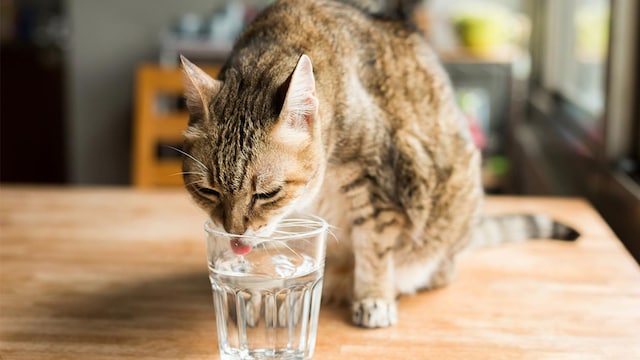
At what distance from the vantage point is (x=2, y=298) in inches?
43.7

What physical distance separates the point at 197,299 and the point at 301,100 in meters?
0.37

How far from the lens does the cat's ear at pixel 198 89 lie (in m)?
0.96

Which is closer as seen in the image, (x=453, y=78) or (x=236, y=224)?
(x=236, y=224)

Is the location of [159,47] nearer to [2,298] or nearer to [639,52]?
[639,52]

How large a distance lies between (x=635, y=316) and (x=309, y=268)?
0.45 m

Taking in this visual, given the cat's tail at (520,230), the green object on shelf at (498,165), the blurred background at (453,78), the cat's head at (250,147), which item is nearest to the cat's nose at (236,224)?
the cat's head at (250,147)

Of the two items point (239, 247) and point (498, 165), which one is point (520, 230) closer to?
point (239, 247)

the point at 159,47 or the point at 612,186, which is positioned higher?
the point at 159,47

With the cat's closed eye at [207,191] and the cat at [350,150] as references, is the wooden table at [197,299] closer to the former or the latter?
the cat at [350,150]

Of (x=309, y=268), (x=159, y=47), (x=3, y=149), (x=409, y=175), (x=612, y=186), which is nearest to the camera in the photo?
(x=309, y=268)

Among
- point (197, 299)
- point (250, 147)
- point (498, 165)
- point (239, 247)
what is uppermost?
point (250, 147)

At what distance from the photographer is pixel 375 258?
1136mm

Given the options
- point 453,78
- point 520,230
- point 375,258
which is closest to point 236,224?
point 375,258

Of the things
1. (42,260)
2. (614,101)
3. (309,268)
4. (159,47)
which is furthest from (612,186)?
(159,47)
